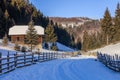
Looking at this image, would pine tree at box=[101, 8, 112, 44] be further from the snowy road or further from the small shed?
the snowy road

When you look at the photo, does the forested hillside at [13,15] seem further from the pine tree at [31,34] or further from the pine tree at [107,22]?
the pine tree at [107,22]

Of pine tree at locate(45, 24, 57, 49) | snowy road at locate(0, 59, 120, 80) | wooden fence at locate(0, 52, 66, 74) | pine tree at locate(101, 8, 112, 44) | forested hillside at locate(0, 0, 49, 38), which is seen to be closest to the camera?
snowy road at locate(0, 59, 120, 80)

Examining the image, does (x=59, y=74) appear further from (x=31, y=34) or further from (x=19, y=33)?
(x=19, y=33)

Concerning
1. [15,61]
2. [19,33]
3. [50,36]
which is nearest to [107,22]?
[50,36]

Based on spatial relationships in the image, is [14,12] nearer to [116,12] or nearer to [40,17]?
[40,17]

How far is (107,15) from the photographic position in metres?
103

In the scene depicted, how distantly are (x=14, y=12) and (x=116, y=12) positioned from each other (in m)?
43.1

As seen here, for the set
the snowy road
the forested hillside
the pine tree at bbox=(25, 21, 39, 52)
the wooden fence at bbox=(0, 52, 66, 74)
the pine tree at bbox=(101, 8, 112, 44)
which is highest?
the forested hillside

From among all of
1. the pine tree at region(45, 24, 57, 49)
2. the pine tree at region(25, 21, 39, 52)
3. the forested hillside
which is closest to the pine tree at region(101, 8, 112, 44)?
the pine tree at region(45, 24, 57, 49)

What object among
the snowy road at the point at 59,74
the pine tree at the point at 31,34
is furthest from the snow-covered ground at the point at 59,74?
the pine tree at the point at 31,34

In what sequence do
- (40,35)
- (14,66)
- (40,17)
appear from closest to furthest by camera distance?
1. (14,66)
2. (40,35)
3. (40,17)

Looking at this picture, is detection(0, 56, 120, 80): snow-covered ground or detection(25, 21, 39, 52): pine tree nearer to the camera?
detection(0, 56, 120, 80): snow-covered ground

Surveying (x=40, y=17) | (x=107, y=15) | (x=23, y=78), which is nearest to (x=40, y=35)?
(x=107, y=15)

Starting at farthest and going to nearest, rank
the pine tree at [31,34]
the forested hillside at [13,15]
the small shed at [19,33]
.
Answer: the small shed at [19,33] < the forested hillside at [13,15] < the pine tree at [31,34]
